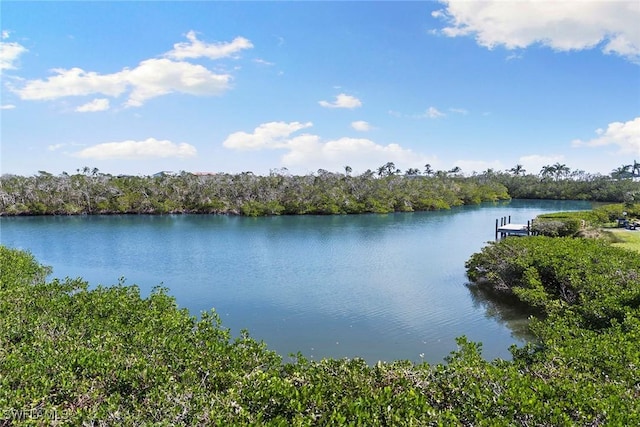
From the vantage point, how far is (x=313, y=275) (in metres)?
23.5

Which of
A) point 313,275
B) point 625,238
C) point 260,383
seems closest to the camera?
point 260,383

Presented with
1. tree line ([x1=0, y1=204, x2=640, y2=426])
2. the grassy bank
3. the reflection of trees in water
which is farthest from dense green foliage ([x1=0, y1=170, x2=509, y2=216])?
tree line ([x1=0, y1=204, x2=640, y2=426])

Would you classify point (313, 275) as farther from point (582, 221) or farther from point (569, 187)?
point (569, 187)

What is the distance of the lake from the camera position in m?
15.1

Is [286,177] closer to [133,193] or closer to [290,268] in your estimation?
[133,193]

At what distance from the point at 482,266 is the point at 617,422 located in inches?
679

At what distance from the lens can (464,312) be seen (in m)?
17.7

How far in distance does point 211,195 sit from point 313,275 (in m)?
40.7

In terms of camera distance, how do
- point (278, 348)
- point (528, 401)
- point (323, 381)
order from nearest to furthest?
point (528, 401) < point (323, 381) < point (278, 348)

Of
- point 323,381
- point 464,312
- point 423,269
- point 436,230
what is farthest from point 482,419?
point 436,230

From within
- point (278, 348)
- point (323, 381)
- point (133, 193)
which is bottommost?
point (278, 348)

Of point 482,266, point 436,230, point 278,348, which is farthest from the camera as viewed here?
point 436,230

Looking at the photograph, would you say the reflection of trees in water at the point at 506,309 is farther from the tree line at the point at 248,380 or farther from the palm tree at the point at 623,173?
the palm tree at the point at 623,173

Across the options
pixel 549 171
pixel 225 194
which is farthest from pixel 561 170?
pixel 225 194
